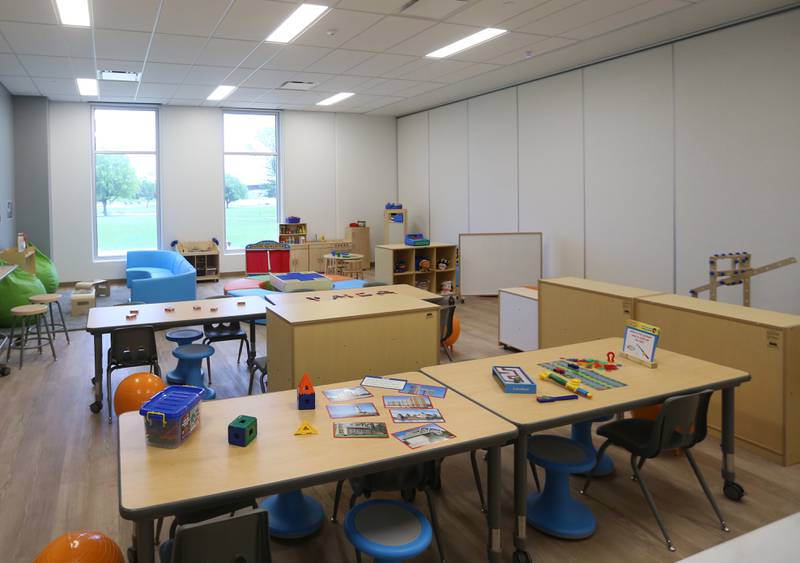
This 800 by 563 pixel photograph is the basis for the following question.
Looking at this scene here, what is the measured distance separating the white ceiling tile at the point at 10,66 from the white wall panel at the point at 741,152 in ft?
28.4

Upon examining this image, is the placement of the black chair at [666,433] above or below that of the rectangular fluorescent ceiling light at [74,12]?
below

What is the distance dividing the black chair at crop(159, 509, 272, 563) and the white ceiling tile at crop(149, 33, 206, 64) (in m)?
6.59

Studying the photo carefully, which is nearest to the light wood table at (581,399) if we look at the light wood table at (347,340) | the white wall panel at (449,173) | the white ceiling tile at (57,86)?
the light wood table at (347,340)

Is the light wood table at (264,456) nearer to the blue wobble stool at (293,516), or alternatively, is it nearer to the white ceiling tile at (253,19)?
the blue wobble stool at (293,516)

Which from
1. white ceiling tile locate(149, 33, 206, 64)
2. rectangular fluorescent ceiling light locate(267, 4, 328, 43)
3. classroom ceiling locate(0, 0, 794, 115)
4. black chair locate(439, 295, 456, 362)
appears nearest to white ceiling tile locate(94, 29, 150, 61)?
classroom ceiling locate(0, 0, 794, 115)

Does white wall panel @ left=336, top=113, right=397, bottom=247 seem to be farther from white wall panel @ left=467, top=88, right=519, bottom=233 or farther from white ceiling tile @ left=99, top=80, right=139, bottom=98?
white ceiling tile @ left=99, top=80, right=139, bottom=98

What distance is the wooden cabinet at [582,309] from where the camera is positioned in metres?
4.88

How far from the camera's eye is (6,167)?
406 inches

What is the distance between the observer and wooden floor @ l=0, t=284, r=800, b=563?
2.96 meters

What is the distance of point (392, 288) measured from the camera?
5699mm

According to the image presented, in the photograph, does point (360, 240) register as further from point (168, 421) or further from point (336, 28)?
point (168, 421)

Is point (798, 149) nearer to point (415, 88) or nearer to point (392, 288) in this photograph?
point (392, 288)

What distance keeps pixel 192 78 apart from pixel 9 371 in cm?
544

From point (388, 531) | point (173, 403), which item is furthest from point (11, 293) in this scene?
point (388, 531)
